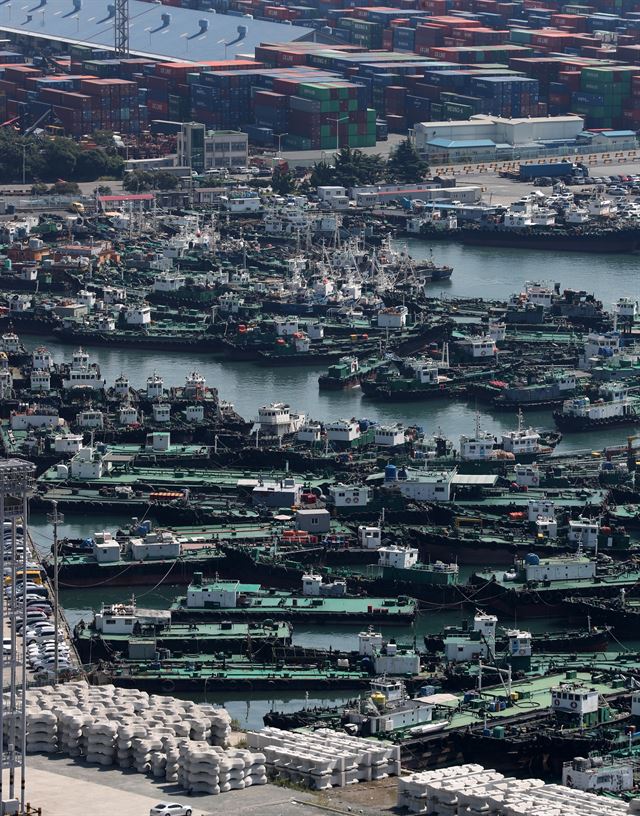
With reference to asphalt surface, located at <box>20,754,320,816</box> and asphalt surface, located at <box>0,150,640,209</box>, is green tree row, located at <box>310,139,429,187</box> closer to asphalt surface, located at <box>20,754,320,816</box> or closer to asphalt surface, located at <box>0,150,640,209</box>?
asphalt surface, located at <box>0,150,640,209</box>

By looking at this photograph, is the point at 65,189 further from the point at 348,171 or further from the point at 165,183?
the point at 348,171

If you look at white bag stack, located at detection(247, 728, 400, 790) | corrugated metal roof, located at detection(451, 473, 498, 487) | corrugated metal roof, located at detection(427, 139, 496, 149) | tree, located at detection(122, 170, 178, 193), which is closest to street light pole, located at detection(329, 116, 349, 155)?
corrugated metal roof, located at detection(427, 139, 496, 149)

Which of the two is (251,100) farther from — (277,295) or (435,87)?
(277,295)

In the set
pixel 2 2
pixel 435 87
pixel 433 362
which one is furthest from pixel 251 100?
pixel 433 362

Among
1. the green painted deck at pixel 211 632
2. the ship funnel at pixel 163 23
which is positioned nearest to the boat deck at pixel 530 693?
the green painted deck at pixel 211 632

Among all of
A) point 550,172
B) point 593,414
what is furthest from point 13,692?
point 550,172

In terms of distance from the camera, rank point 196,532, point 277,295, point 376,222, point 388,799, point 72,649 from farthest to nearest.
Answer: point 376,222
point 277,295
point 196,532
point 72,649
point 388,799

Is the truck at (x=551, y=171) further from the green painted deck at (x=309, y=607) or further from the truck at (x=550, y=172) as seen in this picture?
the green painted deck at (x=309, y=607)

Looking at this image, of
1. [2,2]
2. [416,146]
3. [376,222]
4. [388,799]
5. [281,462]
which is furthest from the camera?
[2,2]
